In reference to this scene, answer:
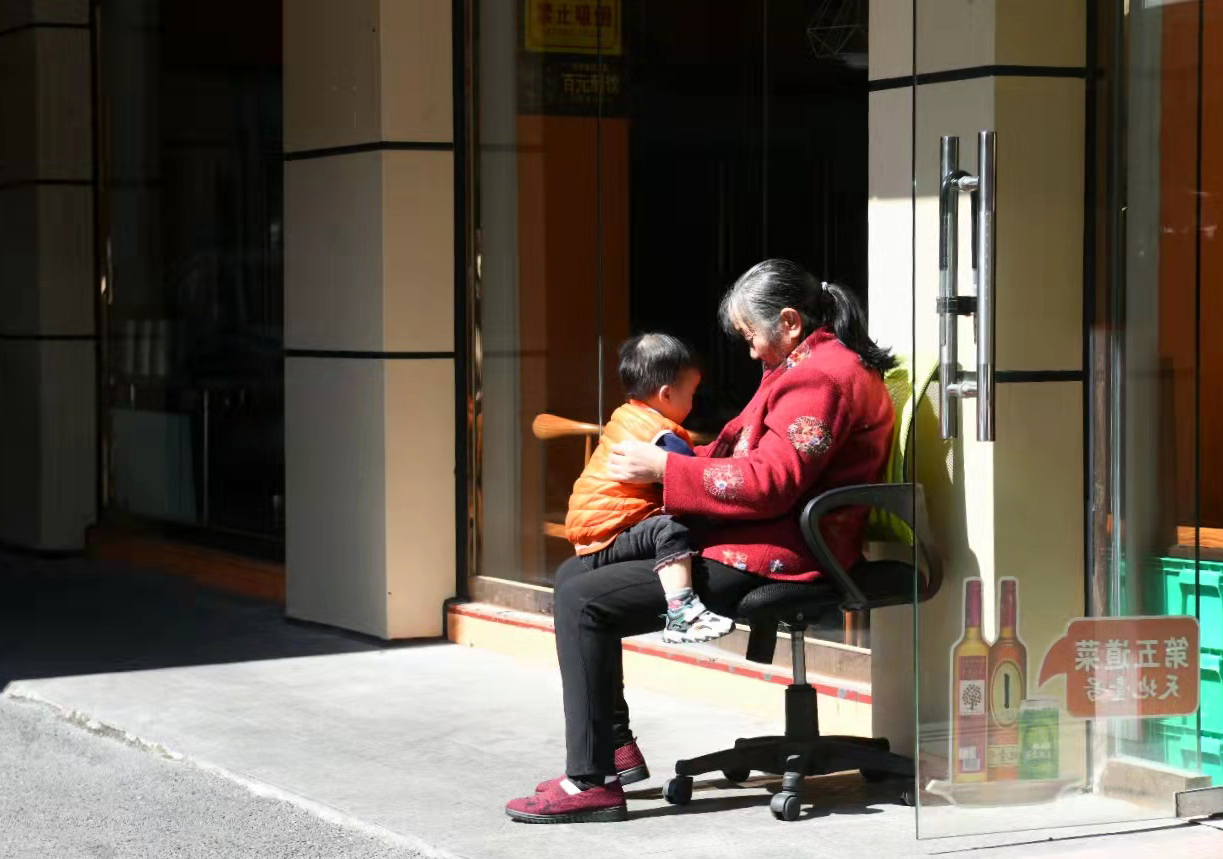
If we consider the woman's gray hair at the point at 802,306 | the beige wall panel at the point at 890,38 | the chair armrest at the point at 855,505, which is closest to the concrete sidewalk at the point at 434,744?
the chair armrest at the point at 855,505

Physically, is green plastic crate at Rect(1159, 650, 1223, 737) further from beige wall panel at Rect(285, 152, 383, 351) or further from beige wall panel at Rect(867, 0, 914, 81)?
beige wall panel at Rect(285, 152, 383, 351)

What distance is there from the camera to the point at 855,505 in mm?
5652

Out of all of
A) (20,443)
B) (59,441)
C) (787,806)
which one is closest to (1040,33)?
(787,806)

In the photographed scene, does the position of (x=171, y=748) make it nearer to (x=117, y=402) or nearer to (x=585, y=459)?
(x=585, y=459)

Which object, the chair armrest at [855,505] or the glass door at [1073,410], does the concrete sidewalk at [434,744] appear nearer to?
the glass door at [1073,410]

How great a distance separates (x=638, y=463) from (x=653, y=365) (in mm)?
387

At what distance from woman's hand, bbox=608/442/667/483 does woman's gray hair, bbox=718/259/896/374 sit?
19.0 inches

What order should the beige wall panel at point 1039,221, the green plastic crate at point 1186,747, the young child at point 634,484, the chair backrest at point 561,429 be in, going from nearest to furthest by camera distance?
the beige wall panel at point 1039,221 → the green plastic crate at point 1186,747 → the young child at point 634,484 → the chair backrest at point 561,429

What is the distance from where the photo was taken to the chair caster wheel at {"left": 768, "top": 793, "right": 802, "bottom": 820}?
571cm

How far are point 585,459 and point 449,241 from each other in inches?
45.9

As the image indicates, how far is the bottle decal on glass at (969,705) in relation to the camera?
5.33 m

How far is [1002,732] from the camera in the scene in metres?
5.38

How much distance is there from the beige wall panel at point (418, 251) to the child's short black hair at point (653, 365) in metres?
2.75

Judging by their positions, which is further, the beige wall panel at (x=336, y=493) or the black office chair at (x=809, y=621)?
the beige wall panel at (x=336, y=493)
